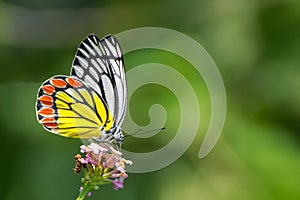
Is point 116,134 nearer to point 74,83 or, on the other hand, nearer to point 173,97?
point 74,83

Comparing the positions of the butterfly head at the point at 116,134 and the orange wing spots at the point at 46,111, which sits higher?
the orange wing spots at the point at 46,111

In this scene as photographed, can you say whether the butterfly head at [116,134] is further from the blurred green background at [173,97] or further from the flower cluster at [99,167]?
the blurred green background at [173,97]

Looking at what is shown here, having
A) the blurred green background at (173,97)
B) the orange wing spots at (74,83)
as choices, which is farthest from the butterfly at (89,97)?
the blurred green background at (173,97)

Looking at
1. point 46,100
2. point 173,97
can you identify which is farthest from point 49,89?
point 173,97

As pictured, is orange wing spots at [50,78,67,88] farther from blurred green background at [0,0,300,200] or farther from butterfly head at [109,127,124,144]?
blurred green background at [0,0,300,200]

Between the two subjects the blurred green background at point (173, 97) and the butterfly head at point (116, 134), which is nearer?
the butterfly head at point (116, 134)

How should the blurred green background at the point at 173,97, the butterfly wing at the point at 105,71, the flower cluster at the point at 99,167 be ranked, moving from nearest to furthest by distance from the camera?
the flower cluster at the point at 99,167
the butterfly wing at the point at 105,71
the blurred green background at the point at 173,97

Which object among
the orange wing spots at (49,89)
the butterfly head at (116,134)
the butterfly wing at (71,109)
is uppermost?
the orange wing spots at (49,89)

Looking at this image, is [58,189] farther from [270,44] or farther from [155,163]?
[270,44]

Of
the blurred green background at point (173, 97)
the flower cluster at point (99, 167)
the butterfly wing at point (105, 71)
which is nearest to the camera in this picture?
the flower cluster at point (99, 167)
